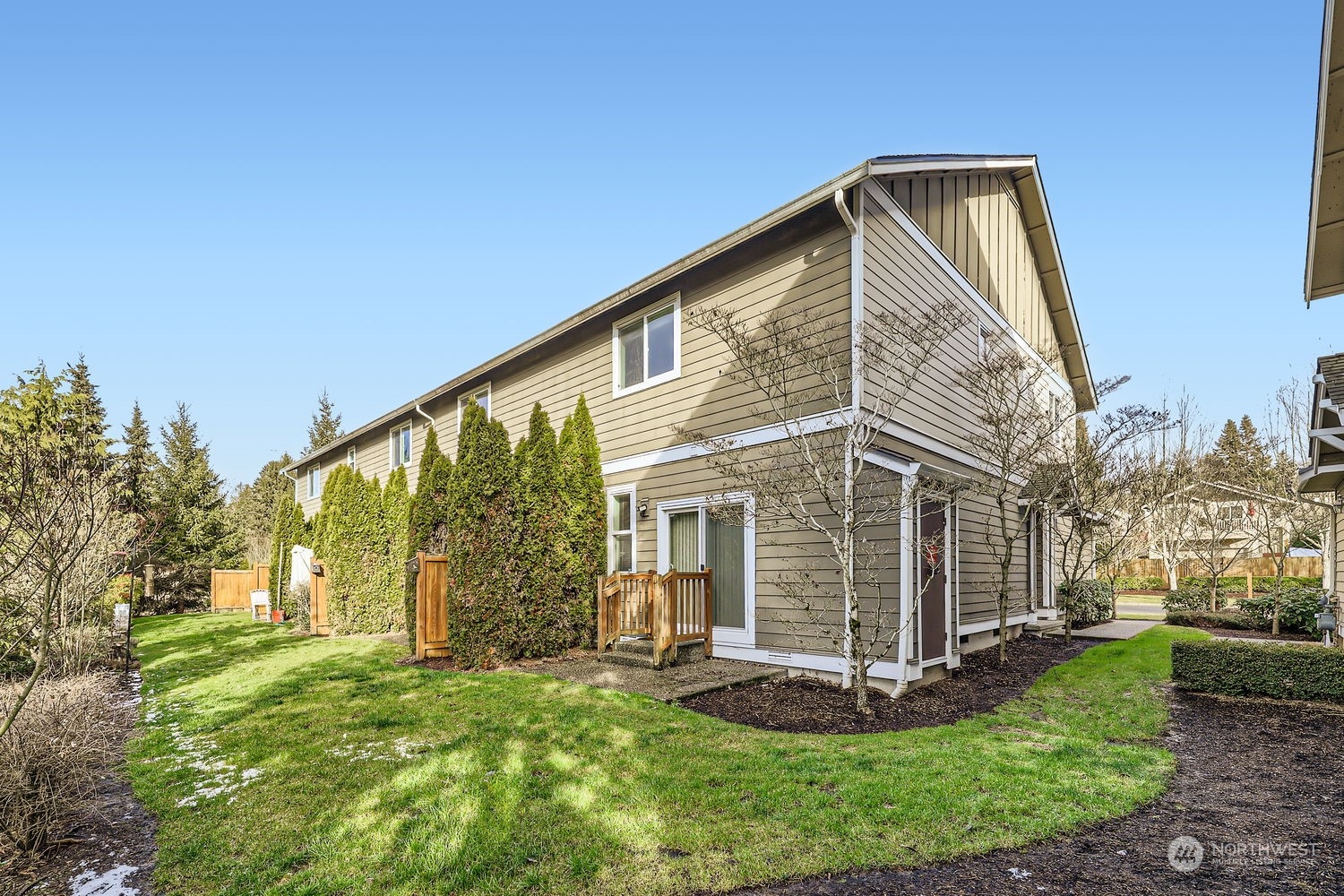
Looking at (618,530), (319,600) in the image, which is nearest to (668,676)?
(618,530)

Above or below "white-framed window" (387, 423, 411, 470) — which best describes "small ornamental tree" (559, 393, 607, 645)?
below

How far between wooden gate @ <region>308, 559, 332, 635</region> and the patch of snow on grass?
38.8 feet

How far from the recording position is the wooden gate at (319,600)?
14.8m

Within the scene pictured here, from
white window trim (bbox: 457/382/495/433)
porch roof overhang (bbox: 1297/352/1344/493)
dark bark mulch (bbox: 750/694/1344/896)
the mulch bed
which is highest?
white window trim (bbox: 457/382/495/433)

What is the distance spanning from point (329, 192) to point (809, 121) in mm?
9825

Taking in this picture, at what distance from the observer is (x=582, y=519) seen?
10.4 meters

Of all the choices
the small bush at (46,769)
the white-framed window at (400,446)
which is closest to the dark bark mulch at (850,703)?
the small bush at (46,769)

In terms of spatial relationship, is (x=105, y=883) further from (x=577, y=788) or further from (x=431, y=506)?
(x=431, y=506)

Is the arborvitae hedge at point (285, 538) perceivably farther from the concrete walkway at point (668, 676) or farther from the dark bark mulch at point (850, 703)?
the dark bark mulch at point (850, 703)

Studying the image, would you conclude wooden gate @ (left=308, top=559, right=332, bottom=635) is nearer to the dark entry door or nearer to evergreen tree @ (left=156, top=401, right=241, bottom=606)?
evergreen tree @ (left=156, top=401, right=241, bottom=606)

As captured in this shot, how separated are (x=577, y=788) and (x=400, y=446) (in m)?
16.0

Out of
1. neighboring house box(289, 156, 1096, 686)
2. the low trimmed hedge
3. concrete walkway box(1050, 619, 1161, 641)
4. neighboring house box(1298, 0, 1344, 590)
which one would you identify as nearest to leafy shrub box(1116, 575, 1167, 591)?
concrete walkway box(1050, 619, 1161, 641)

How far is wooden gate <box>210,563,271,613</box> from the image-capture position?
2252cm

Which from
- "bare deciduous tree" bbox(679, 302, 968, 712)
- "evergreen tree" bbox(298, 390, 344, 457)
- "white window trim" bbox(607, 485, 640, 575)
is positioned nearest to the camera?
"bare deciduous tree" bbox(679, 302, 968, 712)
